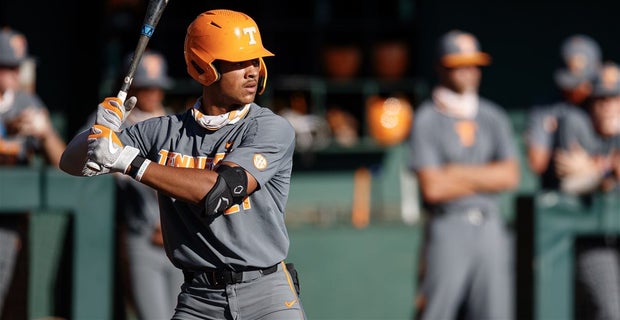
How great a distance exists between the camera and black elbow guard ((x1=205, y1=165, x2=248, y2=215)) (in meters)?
4.23

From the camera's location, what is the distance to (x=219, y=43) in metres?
4.45

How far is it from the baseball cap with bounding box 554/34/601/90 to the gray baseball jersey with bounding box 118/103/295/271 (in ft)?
11.6

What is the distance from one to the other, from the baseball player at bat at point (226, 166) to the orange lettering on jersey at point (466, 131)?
2170mm

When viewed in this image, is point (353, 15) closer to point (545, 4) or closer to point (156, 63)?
point (545, 4)

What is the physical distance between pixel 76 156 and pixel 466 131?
107 inches

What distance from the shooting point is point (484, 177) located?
21.3 feet

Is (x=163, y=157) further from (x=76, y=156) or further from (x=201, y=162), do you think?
(x=76, y=156)

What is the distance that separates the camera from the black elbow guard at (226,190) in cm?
423

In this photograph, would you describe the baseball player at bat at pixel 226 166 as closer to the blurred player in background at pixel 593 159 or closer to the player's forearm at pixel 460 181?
the player's forearm at pixel 460 181

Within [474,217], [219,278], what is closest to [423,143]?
[474,217]

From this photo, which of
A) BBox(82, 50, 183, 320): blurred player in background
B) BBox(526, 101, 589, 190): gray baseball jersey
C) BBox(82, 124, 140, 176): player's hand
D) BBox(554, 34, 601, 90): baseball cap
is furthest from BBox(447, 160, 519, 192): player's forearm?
→ BBox(82, 124, 140, 176): player's hand

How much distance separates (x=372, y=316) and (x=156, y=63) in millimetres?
2142

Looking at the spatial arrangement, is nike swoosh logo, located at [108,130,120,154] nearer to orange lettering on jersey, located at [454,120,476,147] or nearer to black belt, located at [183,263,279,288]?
black belt, located at [183,263,279,288]

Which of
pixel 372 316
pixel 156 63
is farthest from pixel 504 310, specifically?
pixel 156 63
